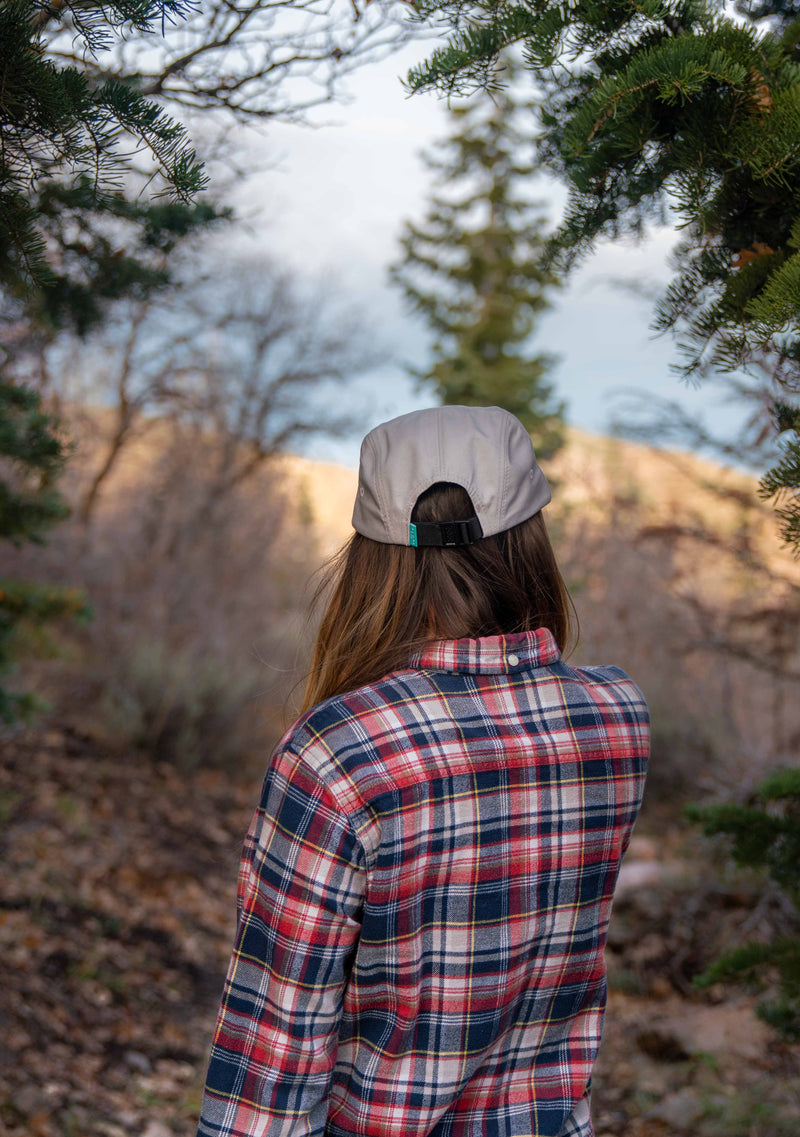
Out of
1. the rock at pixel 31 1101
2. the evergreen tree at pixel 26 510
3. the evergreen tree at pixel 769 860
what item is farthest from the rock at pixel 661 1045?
the evergreen tree at pixel 26 510

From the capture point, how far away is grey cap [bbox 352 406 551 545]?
138cm

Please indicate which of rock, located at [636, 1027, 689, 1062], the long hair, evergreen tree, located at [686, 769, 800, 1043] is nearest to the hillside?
rock, located at [636, 1027, 689, 1062]

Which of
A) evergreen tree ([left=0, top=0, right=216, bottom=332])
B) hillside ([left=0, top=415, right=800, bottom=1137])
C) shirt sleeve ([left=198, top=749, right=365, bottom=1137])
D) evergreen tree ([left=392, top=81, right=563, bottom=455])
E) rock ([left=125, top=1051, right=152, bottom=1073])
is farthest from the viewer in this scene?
evergreen tree ([left=392, top=81, right=563, bottom=455])

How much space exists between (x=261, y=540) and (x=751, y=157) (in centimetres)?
962

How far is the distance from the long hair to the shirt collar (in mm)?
25

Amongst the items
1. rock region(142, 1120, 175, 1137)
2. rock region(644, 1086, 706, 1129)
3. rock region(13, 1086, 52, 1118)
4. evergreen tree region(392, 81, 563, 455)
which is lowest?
rock region(142, 1120, 175, 1137)

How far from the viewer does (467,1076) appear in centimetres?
135

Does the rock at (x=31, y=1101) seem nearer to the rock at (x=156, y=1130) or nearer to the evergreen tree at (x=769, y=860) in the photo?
the rock at (x=156, y=1130)

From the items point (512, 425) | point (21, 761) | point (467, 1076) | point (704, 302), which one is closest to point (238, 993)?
point (467, 1076)

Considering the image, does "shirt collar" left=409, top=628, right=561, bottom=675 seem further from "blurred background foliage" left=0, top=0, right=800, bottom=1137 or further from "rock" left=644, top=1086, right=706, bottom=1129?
"rock" left=644, top=1086, right=706, bottom=1129

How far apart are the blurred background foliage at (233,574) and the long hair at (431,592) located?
13.6 inches

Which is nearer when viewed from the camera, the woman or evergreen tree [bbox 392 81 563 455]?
the woman

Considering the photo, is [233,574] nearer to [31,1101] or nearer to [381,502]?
[31,1101]

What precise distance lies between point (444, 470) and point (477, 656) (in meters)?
0.28
